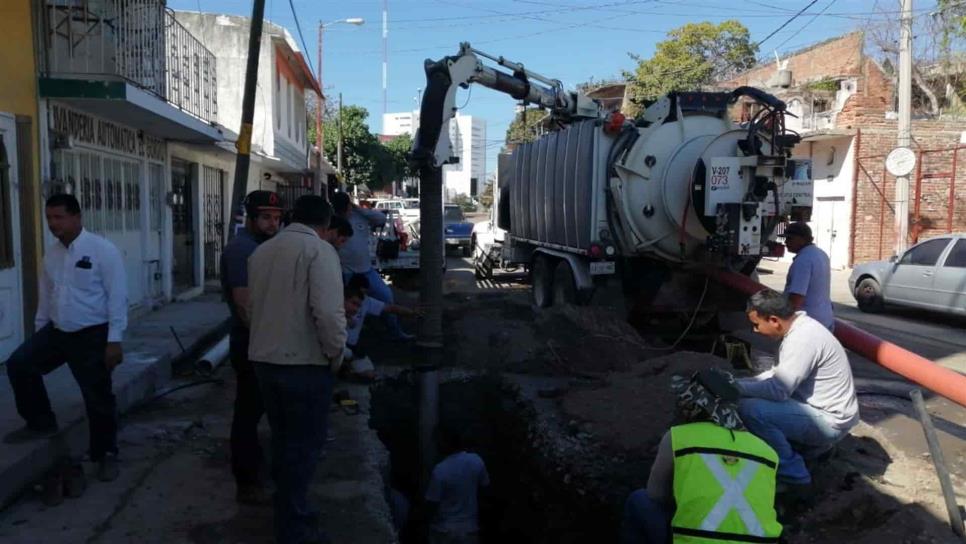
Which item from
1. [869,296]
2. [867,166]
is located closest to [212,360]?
[869,296]

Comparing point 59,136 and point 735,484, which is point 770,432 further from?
point 59,136

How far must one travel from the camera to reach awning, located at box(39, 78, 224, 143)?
7711 mm

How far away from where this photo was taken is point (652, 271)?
9.39 metres

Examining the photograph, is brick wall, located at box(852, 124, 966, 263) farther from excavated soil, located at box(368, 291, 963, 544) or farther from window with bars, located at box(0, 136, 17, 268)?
window with bars, located at box(0, 136, 17, 268)

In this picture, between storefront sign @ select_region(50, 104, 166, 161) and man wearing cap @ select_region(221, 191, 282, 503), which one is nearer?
man wearing cap @ select_region(221, 191, 282, 503)

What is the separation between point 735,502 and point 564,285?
768 centimetres

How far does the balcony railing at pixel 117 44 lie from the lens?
8000mm

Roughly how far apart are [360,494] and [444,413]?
2.83 meters

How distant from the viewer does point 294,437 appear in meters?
3.79

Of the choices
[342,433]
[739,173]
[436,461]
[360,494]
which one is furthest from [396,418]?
[739,173]

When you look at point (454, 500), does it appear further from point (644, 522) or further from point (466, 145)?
point (466, 145)

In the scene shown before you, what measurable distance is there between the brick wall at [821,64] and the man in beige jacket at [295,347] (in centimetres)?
2406

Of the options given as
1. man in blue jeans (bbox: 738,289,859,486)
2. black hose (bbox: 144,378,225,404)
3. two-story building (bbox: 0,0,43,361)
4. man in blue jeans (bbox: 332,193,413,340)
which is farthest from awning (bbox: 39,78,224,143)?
man in blue jeans (bbox: 738,289,859,486)

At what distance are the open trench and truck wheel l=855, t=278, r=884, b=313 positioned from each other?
8707mm
